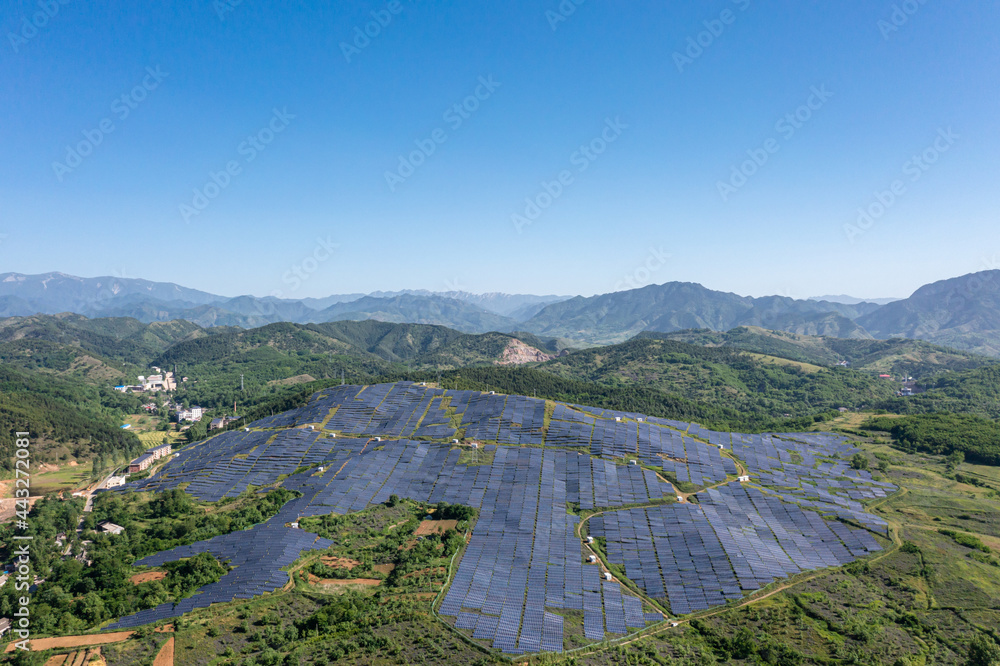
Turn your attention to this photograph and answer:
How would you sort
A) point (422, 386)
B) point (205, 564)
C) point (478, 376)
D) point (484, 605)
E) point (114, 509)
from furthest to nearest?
point (478, 376) → point (422, 386) → point (114, 509) → point (205, 564) → point (484, 605)

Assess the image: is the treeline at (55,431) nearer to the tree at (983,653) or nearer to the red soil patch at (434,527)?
the red soil patch at (434,527)

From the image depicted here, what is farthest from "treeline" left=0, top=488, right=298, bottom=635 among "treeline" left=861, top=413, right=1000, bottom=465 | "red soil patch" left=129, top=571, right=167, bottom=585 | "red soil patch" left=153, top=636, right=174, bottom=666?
"treeline" left=861, top=413, right=1000, bottom=465

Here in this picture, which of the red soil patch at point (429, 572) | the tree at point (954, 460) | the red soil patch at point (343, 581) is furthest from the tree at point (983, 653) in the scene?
the tree at point (954, 460)

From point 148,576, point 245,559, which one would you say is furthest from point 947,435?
point 148,576

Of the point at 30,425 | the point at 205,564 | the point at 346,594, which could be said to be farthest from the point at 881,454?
the point at 30,425

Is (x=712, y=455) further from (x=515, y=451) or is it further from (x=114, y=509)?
(x=114, y=509)

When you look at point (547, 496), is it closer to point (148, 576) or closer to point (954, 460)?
point (148, 576)

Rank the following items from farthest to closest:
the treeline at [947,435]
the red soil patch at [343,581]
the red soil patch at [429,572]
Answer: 1. the treeline at [947,435]
2. the red soil patch at [429,572]
3. the red soil patch at [343,581]
